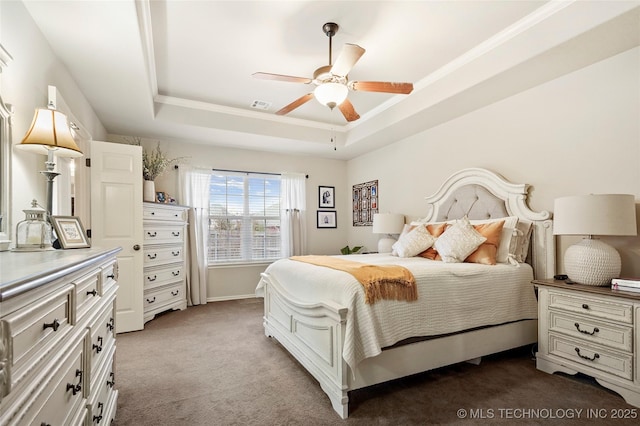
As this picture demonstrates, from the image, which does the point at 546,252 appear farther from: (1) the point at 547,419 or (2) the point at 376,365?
(2) the point at 376,365

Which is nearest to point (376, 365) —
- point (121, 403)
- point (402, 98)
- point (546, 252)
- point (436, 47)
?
point (121, 403)

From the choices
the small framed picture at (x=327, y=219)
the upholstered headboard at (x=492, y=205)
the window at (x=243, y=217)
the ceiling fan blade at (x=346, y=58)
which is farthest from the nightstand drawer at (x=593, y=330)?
the window at (x=243, y=217)

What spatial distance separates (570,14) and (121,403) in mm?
3951

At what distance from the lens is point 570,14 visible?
2.15m

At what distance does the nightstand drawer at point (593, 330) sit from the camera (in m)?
1.96

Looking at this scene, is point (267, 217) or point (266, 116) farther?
point (267, 217)

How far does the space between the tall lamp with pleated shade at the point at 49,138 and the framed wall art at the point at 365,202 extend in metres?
4.03

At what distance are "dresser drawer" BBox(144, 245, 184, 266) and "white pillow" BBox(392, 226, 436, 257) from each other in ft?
9.45

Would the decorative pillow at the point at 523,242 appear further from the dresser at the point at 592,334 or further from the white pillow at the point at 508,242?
the dresser at the point at 592,334

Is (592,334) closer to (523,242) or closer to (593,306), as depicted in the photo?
(593,306)

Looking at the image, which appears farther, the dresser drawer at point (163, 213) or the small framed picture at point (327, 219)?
the small framed picture at point (327, 219)

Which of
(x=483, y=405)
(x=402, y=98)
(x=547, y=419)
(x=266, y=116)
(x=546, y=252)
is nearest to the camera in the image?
(x=547, y=419)

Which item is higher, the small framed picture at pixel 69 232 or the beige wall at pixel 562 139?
the beige wall at pixel 562 139

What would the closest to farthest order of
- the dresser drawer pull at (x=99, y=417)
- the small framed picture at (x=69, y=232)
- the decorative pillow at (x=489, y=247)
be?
the dresser drawer pull at (x=99, y=417) → the small framed picture at (x=69, y=232) → the decorative pillow at (x=489, y=247)
